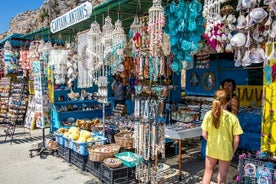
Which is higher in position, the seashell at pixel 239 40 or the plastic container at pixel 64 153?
the seashell at pixel 239 40

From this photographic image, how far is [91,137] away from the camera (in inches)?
208

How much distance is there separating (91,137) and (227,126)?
2920 mm

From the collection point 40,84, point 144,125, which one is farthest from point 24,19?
point 144,125

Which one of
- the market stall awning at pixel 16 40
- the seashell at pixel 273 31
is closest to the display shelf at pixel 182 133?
the seashell at pixel 273 31

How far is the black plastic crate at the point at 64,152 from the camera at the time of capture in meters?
5.45

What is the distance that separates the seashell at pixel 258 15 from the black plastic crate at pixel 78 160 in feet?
12.2

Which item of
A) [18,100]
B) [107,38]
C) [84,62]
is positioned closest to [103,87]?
[84,62]

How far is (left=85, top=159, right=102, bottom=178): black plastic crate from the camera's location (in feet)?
14.8

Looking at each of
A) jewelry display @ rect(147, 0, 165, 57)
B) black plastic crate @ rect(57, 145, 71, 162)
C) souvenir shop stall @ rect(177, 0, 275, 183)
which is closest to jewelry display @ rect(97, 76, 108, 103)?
black plastic crate @ rect(57, 145, 71, 162)

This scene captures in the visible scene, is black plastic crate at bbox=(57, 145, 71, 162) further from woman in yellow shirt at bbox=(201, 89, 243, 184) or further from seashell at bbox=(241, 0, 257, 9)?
seashell at bbox=(241, 0, 257, 9)

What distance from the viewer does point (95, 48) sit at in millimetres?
4879

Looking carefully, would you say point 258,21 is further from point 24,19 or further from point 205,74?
point 24,19

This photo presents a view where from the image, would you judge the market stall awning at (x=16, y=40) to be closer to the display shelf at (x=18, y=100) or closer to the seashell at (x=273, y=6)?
the display shelf at (x=18, y=100)

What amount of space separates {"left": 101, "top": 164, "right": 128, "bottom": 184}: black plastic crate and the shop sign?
2.59m
